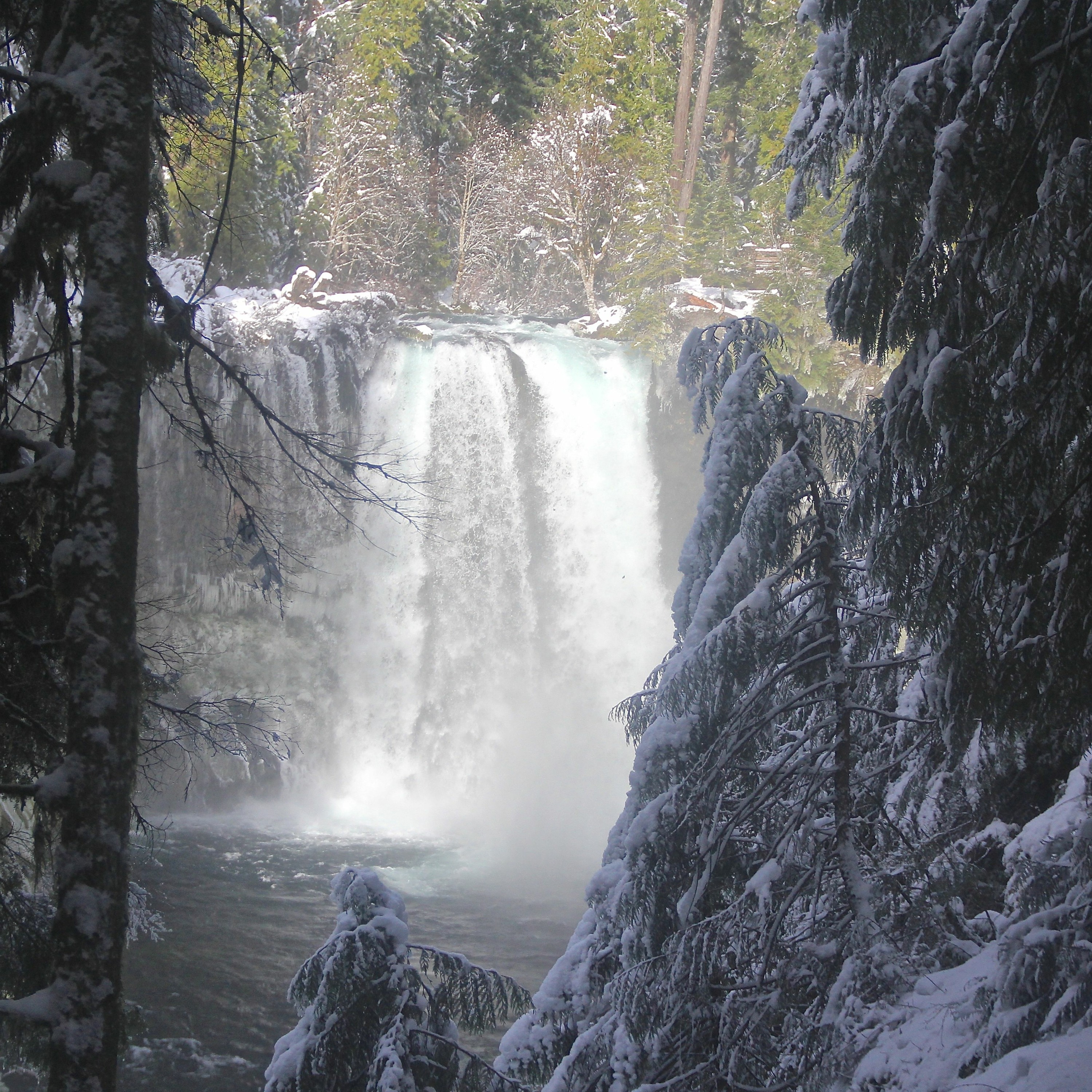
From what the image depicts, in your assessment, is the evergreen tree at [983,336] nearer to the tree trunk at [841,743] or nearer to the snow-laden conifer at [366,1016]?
→ the tree trunk at [841,743]

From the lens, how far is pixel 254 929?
12227 mm

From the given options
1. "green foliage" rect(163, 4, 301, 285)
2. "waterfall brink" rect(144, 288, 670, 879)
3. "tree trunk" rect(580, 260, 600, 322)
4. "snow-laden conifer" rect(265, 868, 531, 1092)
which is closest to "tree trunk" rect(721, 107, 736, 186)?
Answer: "tree trunk" rect(580, 260, 600, 322)

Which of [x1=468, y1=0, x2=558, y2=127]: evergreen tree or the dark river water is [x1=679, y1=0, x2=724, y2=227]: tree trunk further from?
the dark river water

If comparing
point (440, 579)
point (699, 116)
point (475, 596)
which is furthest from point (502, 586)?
point (699, 116)

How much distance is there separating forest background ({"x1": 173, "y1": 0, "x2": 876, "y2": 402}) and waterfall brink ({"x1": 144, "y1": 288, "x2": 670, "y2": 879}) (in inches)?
120

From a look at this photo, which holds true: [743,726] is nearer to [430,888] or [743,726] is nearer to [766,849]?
[766,849]

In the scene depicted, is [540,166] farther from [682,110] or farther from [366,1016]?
[366,1016]

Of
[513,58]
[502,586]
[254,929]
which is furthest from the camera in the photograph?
[513,58]

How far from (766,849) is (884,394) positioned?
2.22 m

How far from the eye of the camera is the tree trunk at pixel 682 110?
23281 mm

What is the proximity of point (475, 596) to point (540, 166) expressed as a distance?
1277cm

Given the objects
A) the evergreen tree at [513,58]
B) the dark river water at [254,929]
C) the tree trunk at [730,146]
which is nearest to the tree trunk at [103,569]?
the dark river water at [254,929]

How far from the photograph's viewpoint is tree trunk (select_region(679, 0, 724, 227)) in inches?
907

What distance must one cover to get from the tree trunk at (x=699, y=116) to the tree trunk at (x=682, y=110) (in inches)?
7.5
